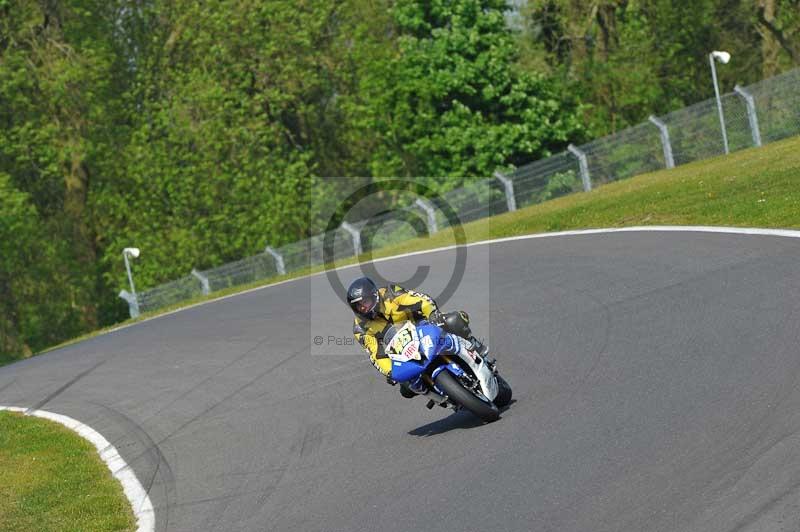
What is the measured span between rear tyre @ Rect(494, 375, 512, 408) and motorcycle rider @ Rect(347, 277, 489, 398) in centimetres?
31

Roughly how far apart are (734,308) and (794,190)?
327 inches

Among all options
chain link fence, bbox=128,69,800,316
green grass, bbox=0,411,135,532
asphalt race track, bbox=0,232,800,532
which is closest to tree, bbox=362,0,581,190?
chain link fence, bbox=128,69,800,316

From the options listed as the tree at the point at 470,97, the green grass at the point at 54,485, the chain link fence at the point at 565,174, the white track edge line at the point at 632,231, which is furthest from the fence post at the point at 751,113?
the green grass at the point at 54,485

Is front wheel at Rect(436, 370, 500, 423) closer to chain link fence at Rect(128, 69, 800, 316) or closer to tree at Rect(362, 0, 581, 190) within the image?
chain link fence at Rect(128, 69, 800, 316)

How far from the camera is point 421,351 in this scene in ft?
32.8

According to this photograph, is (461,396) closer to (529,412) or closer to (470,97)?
(529,412)

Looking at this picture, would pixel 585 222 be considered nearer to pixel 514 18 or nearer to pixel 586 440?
pixel 586 440

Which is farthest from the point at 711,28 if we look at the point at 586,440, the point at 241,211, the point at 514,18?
the point at 586,440

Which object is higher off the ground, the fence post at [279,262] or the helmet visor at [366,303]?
the helmet visor at [366,303]

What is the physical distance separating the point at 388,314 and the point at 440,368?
2.41 ft

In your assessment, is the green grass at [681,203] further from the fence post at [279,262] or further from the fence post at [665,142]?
the fence post at [279,262]

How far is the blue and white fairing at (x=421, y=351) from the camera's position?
10.0 meters

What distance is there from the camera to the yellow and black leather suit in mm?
10445

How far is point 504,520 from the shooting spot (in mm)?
7293
